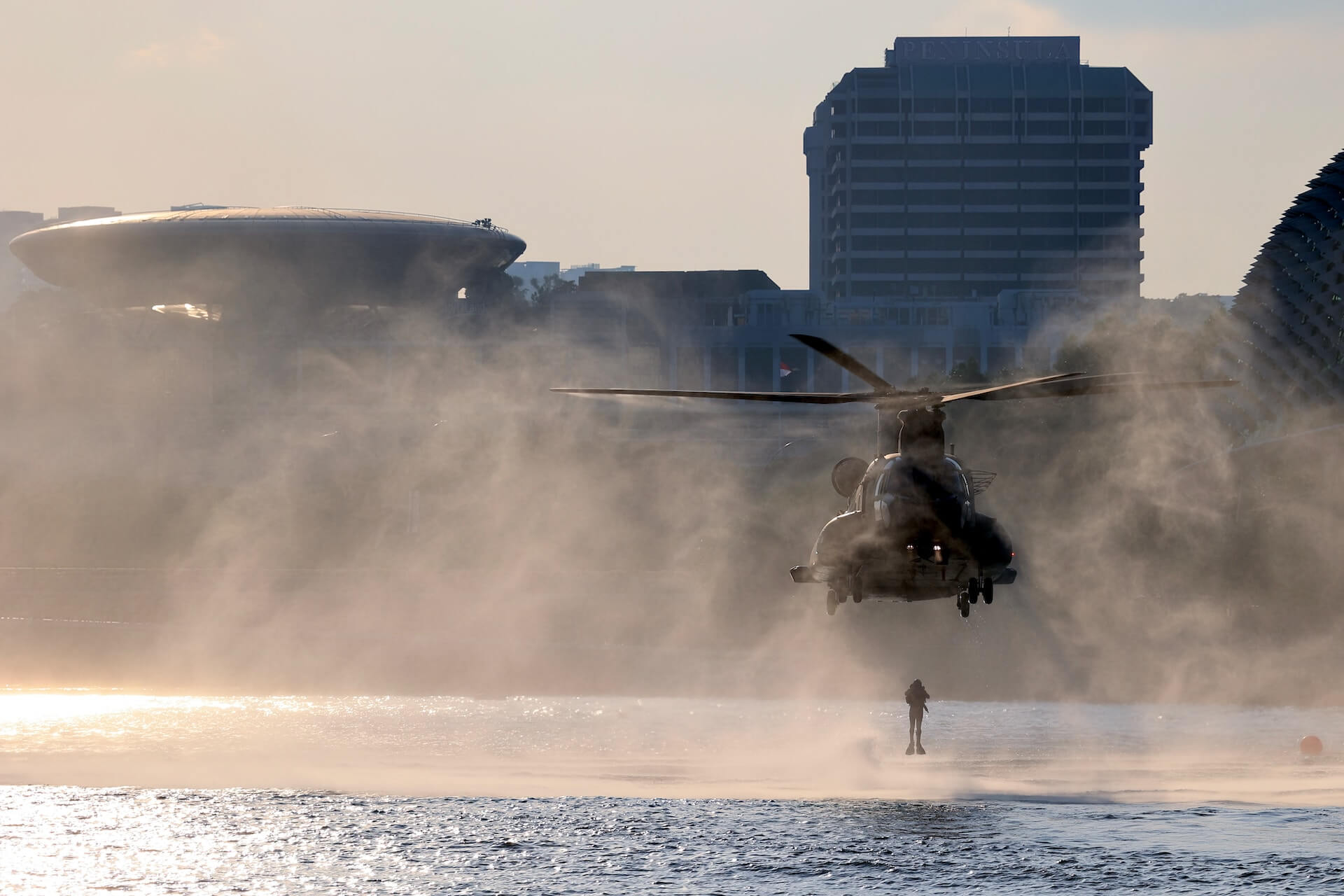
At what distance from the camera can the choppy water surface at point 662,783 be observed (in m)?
84.2

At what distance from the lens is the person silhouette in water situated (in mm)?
76188

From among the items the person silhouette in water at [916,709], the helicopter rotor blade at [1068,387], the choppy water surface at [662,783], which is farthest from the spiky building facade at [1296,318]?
the helicopter rotor blade at [1068,387]

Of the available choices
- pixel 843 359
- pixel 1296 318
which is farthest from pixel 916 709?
pixel 1296 318

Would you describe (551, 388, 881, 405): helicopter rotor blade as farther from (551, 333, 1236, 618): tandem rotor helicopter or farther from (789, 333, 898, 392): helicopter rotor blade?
(789, 333, 898, 392): helicopter rotor blade

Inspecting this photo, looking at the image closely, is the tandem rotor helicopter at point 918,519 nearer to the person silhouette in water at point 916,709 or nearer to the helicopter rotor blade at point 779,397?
the helicopter rotor blade at point 779,397

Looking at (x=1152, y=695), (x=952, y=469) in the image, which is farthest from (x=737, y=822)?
A: (x=952, y=469)

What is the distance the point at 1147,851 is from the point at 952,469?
5736 centimetres

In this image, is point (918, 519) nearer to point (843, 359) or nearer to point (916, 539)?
point (916, 539)

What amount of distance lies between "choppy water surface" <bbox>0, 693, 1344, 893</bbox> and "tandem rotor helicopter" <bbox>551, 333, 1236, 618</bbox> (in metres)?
32.8

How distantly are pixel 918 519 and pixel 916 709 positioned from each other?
1447 inches

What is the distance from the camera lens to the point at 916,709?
78.7 metres

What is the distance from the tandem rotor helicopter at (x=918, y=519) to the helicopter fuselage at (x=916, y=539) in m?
0.03

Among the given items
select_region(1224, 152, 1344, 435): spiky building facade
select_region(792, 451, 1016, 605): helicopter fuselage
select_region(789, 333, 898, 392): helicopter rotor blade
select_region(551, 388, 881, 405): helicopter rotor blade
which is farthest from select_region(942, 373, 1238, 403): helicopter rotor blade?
select_region(1224, 152, 1344, 435): spiky building facade

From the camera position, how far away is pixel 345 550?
172m
